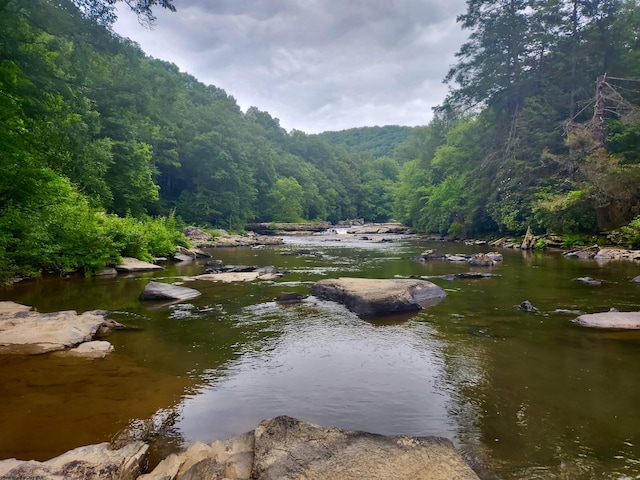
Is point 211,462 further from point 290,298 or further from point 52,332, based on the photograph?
point 290,298

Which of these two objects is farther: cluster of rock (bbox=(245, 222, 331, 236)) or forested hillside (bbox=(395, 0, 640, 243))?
cluster of rock (bbox=(245, 222, 331, 236))

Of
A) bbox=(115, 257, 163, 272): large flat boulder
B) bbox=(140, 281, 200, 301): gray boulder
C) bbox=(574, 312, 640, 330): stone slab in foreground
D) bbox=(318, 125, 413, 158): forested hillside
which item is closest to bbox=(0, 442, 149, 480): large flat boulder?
bbox=(140, 281, 200, 301): gray boulder

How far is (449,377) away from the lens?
5.15 meters

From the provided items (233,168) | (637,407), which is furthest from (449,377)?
(233,168)

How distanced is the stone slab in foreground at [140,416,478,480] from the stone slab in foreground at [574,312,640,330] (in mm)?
5777

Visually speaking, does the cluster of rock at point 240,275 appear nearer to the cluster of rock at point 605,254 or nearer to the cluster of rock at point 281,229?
the cluster of rock at point 605,254

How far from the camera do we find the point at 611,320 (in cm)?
723

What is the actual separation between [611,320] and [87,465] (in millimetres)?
8384

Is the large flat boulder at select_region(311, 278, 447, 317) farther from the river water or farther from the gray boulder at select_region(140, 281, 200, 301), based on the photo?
the gray boulder at select_region(140, 281, 200, 301)

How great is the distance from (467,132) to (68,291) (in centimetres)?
3801

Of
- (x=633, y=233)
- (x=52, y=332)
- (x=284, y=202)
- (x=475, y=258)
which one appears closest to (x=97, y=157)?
(x=52, y=332)

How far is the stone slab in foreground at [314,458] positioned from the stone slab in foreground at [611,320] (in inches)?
227

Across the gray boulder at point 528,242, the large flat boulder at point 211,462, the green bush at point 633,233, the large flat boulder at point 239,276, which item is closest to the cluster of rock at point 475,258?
the green bush at point 633,233

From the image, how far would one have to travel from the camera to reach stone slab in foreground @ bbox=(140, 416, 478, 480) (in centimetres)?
275
